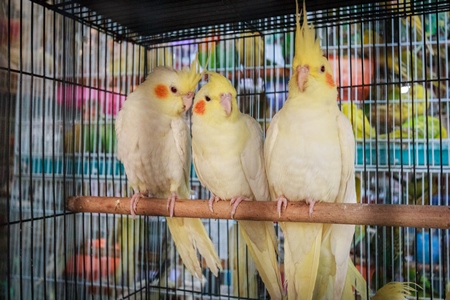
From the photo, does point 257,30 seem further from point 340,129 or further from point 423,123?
point 423,123

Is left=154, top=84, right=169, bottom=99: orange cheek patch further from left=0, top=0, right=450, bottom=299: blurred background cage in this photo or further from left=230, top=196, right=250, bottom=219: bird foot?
left=230, top=196, right=250, bottom=219: bird foot

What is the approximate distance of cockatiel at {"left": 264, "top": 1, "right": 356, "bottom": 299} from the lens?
1282 mm

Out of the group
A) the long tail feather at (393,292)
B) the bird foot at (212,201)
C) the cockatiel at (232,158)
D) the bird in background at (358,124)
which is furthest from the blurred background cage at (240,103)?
the bird foot at (212,201)

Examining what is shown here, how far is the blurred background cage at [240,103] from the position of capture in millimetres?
1647

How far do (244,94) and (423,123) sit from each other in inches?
34.7

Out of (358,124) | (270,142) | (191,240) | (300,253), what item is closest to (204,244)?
(191,240)

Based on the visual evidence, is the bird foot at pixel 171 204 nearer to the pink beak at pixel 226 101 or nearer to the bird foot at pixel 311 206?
the pink beak at pixel 226 101

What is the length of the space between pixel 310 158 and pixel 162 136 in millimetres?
608

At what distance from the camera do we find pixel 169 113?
1.57 m

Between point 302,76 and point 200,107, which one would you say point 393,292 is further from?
point 200,107

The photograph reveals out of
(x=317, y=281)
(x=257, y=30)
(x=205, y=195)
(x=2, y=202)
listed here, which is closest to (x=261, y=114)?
(x=257, y=30)

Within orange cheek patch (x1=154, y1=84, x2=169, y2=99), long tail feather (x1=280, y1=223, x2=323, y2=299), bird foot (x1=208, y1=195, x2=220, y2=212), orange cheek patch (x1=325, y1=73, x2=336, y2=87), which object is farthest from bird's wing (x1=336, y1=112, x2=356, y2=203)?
orange cheek patch (x1=154, y1=84, x2=169, y2=99)

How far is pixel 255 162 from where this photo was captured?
4.71 ft

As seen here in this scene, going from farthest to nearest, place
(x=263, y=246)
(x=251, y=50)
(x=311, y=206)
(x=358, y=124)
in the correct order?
(x=251, y=50) < (x=358, y=124) < (x=263, y=246) < (x=311, y=206)
